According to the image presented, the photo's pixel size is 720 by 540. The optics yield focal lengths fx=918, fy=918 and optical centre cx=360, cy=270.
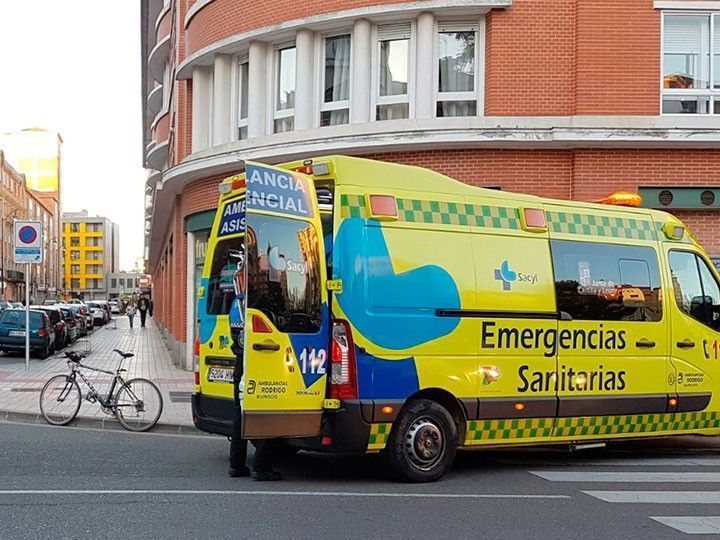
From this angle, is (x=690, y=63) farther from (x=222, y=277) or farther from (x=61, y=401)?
(x=61, y=401)

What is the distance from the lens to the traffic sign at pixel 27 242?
18.3m

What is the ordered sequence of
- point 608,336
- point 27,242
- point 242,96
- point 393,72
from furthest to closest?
point 242,96, point 27,242, point 393,72, point 608,336

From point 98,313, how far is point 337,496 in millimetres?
55548

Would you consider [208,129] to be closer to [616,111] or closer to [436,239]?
[616,111]

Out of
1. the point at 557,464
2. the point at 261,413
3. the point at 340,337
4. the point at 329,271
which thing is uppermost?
the point at 329,271

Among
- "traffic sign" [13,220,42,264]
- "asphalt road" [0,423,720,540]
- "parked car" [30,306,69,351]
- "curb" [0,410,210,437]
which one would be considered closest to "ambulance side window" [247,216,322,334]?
"asphalt road" [0,423,720,540]

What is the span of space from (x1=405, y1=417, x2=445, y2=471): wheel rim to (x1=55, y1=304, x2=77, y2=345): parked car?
2631 cm

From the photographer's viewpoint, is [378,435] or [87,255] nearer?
[378,435]

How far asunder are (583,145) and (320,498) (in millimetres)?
9553

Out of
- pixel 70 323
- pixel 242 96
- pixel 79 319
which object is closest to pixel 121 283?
pixel 79 319

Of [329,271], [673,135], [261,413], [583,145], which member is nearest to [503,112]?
[583,145]

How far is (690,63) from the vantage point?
51.2 feet

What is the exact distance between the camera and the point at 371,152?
16.0 meters

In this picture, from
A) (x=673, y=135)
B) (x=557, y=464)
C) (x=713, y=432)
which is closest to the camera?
(x=557, y=464)
